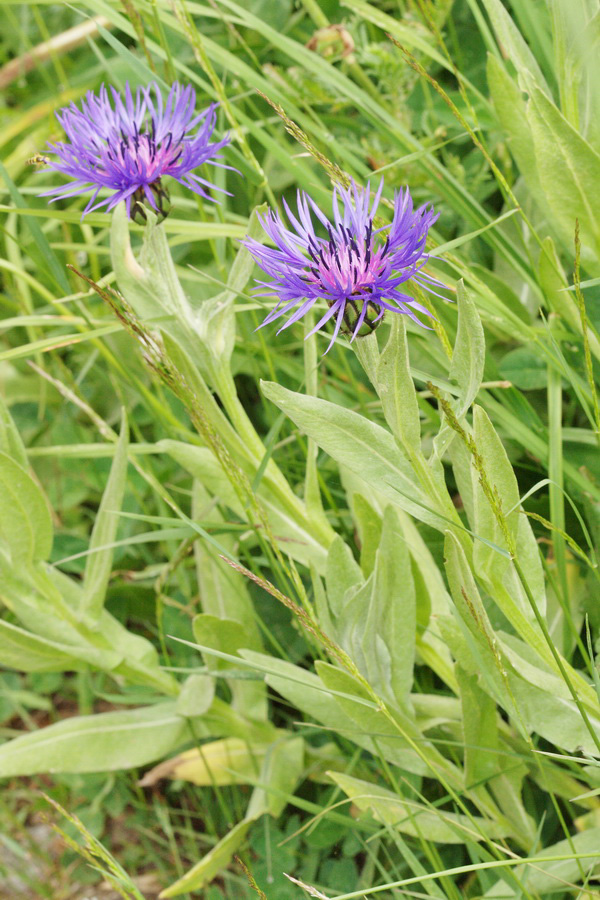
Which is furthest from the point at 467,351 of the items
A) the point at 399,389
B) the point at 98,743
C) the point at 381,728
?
the point at 98,743

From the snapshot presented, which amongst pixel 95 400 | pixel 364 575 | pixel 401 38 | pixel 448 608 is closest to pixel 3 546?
pixel 364 575

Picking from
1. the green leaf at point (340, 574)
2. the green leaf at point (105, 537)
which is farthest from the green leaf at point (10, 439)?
the green leaf at point (340, 574)

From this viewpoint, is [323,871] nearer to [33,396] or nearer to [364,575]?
[364,575]

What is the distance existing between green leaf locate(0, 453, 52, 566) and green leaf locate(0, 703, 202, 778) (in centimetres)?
28

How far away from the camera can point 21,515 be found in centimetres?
119

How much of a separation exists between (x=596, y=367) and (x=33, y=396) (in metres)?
1.38

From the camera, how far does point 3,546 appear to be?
1.24 meters

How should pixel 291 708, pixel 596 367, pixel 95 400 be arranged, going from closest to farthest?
pixel 596 367 → pixel 291 708 → pixel 95 400

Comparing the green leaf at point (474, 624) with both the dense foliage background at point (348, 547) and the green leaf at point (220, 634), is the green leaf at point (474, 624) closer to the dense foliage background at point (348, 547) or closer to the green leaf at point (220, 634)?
the dense foliage background at point (348, 547)

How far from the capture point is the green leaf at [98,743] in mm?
1248

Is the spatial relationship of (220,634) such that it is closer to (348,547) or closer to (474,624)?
(348,547)

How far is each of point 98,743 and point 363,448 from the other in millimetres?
738

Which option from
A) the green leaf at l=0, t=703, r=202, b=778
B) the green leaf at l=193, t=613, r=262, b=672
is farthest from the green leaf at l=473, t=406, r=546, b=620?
the green leaf at l=0, t=703, r=202, b=778

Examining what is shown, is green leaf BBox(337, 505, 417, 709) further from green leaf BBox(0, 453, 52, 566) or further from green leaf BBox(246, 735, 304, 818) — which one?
green leaf BBox(0, 453, 52, 566)
